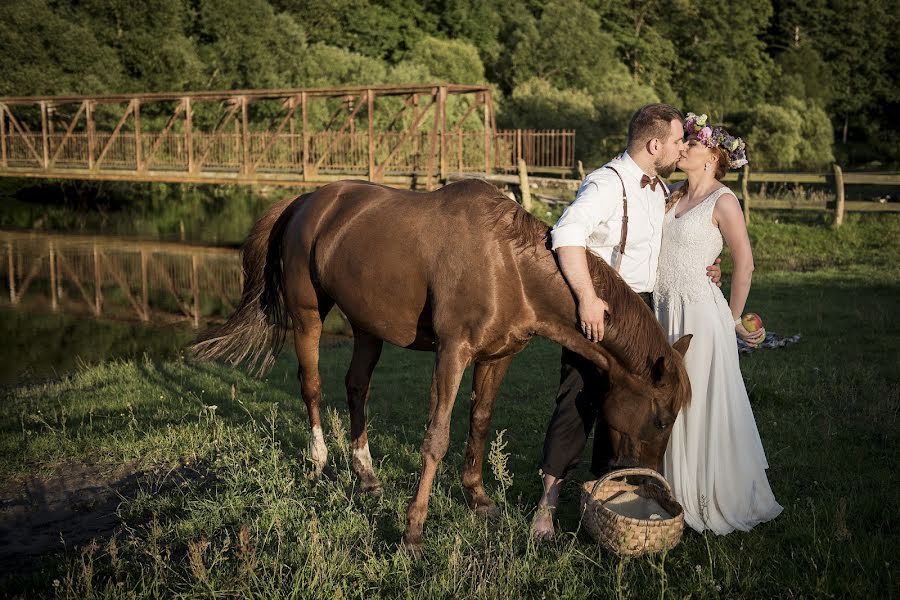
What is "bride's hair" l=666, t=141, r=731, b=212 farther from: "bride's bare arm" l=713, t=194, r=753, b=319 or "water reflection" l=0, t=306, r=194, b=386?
"water reflection" l=0, t=306, r=194, b=386

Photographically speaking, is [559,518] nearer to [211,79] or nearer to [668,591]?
[668,591]

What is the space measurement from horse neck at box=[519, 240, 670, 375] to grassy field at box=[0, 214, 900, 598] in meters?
0.70

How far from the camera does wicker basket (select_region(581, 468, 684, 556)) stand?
3637mm

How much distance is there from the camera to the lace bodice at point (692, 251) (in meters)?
4.34

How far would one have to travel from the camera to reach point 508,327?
411 cm

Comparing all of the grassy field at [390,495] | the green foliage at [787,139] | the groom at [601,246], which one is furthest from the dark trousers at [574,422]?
the green foliage at [787,139]

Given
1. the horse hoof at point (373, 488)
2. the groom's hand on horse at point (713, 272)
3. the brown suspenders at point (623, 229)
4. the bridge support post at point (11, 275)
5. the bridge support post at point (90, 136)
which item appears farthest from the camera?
the bridge support post at point (90, 136)

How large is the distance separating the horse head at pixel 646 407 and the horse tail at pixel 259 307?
2.93 metres

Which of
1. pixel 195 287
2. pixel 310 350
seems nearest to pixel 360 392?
pixel 310 350

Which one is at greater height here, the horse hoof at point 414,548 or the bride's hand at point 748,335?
the bride's hand at point 748,335

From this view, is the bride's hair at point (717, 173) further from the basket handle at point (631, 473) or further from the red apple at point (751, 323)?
the basket handle at point (631, 473)

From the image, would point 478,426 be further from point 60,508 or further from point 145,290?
point 145,290

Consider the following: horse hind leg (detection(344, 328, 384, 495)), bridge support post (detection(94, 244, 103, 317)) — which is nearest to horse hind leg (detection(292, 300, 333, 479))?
horse hind leg (detection(344, 328, 384, 495))

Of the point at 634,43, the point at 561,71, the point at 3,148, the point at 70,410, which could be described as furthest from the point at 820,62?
the point at 70,410
